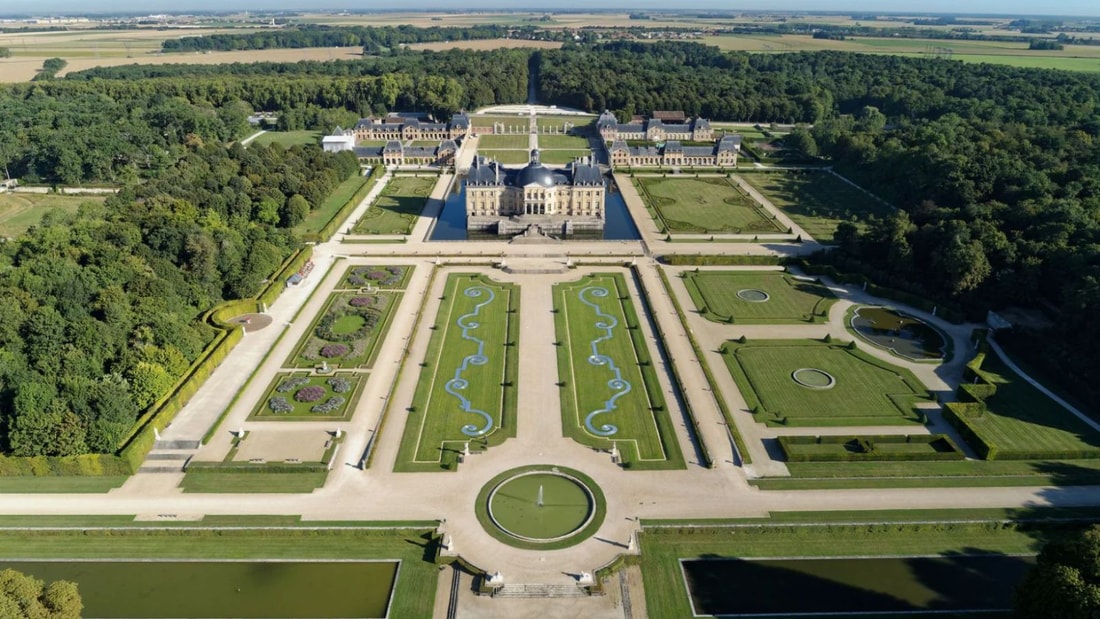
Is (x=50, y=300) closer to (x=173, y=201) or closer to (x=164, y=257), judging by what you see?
(x=164, y=257)

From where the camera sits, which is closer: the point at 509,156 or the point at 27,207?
the point at 27,207

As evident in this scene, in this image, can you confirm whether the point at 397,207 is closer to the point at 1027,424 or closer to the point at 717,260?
the point at 717,260

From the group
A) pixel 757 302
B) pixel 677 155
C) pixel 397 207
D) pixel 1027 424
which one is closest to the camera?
pixel 1027 424

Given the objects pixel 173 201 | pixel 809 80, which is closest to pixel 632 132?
pixel 809 80

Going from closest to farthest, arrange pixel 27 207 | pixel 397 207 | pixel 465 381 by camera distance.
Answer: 1. pixel 465 381
2. pixel 27 207
3. pixel 397 207

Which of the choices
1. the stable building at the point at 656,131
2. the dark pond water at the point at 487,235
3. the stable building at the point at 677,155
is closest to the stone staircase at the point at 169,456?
the dark pond water at the point at 487,235

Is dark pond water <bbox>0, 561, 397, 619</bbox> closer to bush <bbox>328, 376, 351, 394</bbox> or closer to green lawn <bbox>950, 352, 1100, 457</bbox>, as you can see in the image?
bush <bbox>328, 376, 351, 394</bbox>

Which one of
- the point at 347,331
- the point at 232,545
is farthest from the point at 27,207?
the point at 232,545
